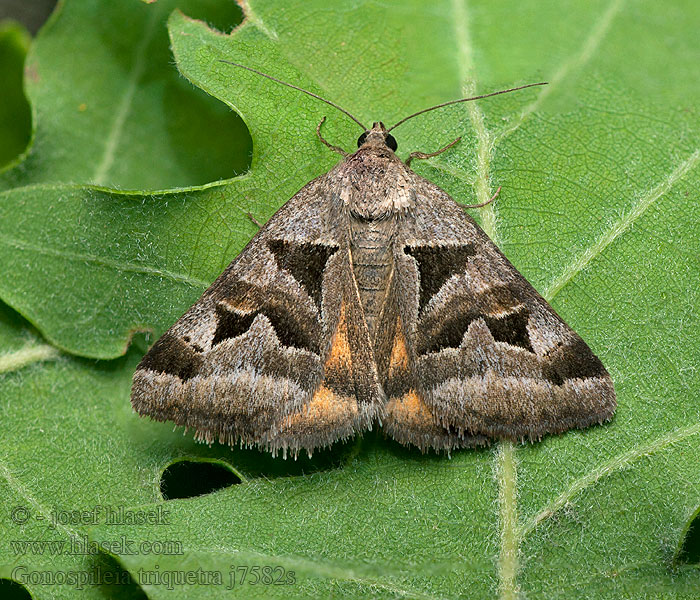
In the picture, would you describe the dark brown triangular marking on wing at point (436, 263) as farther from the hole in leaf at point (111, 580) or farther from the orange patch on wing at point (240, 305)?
the hole in leaf at point (111, 580)

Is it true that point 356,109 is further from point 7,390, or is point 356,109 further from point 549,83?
point 7,390

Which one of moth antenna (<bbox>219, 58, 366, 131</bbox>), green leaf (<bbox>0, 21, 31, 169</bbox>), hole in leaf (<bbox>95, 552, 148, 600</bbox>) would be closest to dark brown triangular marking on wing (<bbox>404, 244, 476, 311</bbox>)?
moth antenna (<bbox>219, 58, 366, 131</bbox>)

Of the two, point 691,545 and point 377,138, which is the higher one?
point 377,138

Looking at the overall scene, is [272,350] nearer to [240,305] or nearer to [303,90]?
[240,305]

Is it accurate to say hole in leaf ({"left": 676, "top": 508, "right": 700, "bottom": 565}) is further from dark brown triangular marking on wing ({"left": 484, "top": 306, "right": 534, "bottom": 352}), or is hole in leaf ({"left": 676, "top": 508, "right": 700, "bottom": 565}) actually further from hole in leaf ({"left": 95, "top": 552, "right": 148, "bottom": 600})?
hole in leaf ({"left": 95, "top": 552, "right": 148, "bottom": 600})

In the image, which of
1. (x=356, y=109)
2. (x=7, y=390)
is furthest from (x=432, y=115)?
(x=7, y=390)

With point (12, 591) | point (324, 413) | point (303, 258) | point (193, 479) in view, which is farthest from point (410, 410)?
point (12, 591)
